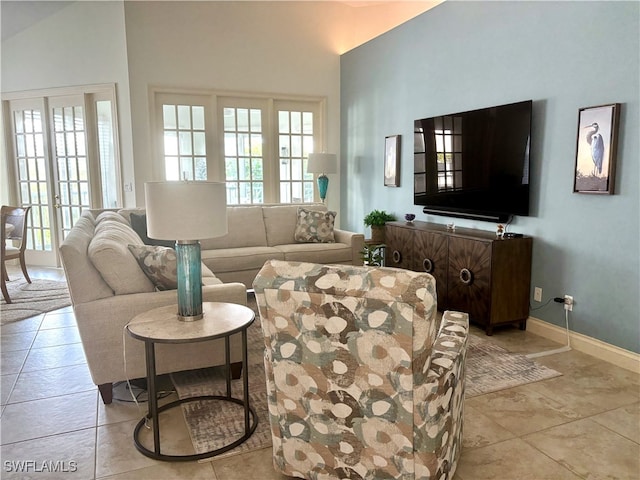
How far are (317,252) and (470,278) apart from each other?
63.6 inches

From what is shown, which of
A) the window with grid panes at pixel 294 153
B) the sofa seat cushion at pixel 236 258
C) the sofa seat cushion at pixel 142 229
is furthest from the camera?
the window with grid panes at pixel 294 153

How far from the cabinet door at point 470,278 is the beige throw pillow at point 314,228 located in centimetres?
153

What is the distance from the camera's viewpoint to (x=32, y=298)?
4.62 m

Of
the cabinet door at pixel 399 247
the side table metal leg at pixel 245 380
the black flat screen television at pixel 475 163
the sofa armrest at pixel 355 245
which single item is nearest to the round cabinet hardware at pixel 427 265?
the cabinet door at pixel 399 247

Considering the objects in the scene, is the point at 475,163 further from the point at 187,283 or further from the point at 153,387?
the point at 153,387

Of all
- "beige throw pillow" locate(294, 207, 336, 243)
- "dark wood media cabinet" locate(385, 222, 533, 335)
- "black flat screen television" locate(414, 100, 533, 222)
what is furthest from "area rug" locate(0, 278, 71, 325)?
"black flat screen television" locate(414, 100, 533, 222)

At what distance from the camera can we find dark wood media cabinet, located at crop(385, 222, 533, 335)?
342 cm

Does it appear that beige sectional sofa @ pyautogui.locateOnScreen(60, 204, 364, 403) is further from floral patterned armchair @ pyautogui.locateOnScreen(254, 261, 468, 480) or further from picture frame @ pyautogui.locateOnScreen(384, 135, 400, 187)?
picture frame @ pyautogui.locateOnScreen(384, 135, 400, 187)

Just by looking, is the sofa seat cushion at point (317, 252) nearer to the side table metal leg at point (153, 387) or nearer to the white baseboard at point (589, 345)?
the white baseboard at point (589, 345)

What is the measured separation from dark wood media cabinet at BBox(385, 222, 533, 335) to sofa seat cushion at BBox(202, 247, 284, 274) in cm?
156

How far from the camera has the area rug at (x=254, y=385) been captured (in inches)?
85.9

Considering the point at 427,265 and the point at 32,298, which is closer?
the point at 427,265

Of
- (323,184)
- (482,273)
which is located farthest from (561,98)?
(323,184)

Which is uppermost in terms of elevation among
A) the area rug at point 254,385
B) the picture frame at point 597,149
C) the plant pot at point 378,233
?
the picture frame at point 597,149
